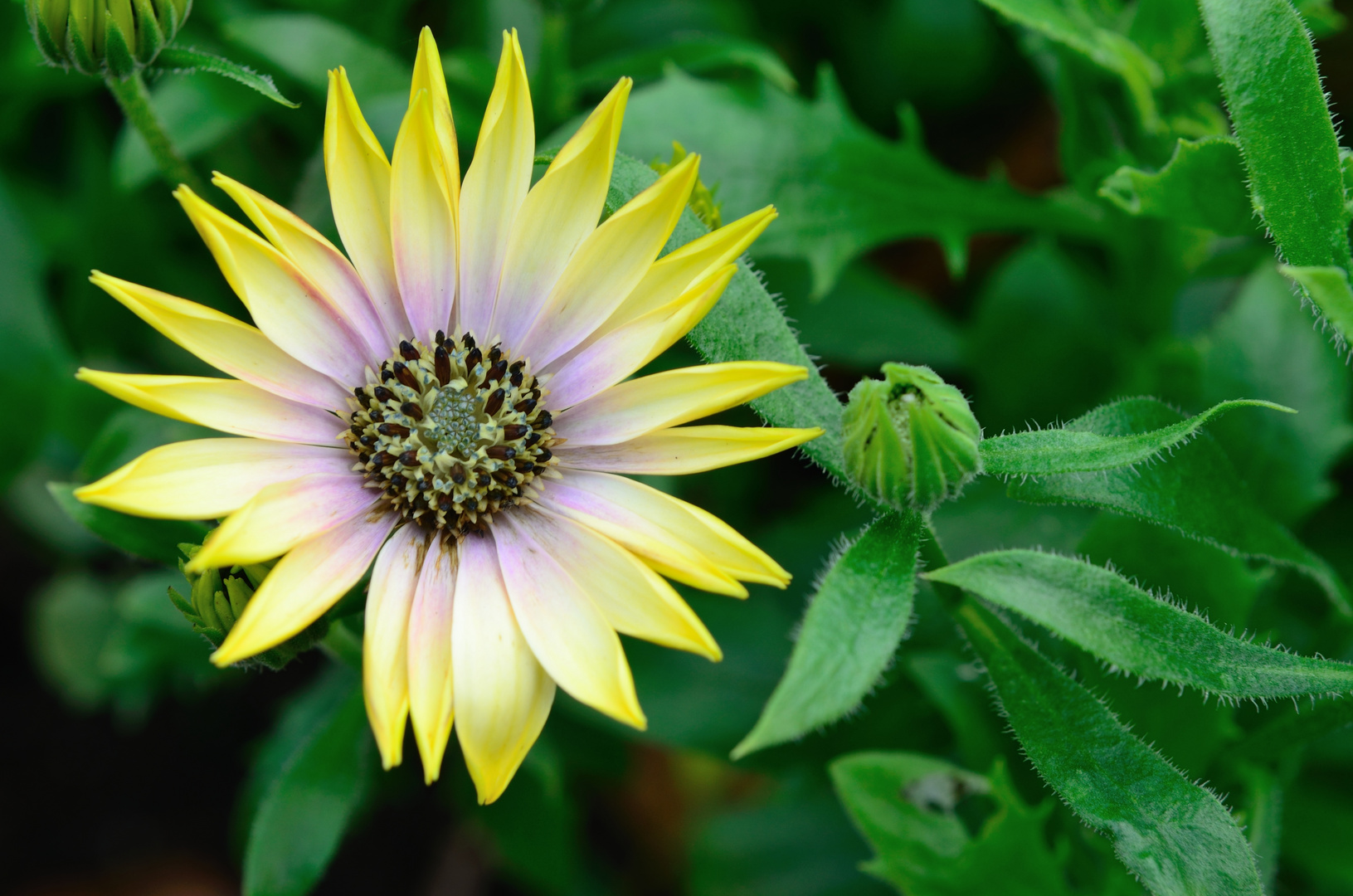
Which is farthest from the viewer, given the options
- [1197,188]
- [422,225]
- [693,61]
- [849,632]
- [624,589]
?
[693,61]

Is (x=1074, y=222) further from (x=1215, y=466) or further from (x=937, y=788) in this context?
(x=937, y=788)

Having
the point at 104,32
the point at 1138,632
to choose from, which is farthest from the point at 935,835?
the point at 104,32

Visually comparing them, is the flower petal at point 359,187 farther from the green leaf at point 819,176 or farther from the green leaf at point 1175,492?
the green leaf at point 1175,492

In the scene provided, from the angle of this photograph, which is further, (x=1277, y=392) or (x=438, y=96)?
(x=1277, y=392)

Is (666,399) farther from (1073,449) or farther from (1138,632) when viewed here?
(1138,632)

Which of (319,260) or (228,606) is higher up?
(319,260)

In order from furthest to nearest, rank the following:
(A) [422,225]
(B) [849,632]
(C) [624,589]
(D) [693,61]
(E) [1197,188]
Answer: (D) [693,61], (E) [1197,188], (A) [422,225], (C) [624,589], (B) [849,632]

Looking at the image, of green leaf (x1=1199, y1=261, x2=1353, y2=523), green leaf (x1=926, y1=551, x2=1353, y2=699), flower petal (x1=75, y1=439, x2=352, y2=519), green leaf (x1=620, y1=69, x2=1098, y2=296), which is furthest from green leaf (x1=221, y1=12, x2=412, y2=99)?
green leaf (x1=1199, y1=261, x2=1353, y2=523)
